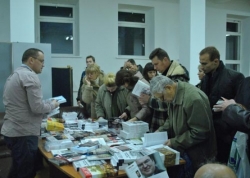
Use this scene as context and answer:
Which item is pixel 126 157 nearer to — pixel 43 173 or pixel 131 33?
pixel 43 173

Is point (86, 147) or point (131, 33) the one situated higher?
point (131, 33)

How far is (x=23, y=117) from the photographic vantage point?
89.1 inches

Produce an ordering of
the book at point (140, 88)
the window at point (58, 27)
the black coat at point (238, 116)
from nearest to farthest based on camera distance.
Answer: the black coat at point (238, 116) < the book at point (140, 88) < the window at point (58, 27)

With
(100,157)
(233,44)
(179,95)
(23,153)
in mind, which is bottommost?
(23,153)

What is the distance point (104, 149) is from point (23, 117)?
0.81m

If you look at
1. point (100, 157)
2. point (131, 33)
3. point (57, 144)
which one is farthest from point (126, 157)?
point (131, 33)

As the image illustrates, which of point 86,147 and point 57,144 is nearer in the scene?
point 86,147

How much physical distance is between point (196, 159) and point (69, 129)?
4.66ft

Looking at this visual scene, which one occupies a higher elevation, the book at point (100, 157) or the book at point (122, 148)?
the book at point (122, 148)

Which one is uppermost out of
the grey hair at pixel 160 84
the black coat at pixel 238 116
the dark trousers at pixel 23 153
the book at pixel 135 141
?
the grey hair at pixel 160 84

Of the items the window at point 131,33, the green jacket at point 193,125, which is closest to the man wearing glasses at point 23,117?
the green jacket at point 193,125

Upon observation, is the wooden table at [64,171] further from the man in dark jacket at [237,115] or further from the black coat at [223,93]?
the black coat at [223,93]

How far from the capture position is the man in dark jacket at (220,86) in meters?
2.33

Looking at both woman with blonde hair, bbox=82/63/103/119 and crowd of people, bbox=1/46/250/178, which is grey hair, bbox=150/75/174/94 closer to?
crowd of people, bbox=1/46/250/178
